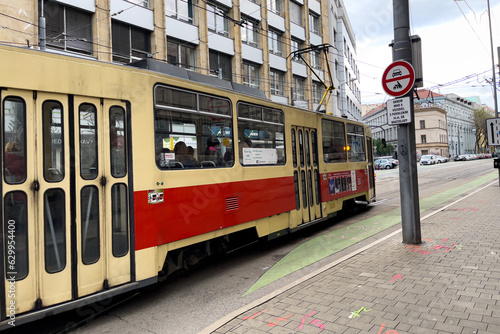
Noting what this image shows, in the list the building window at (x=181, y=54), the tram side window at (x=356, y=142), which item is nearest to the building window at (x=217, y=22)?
the building window at (x=181, y=54)

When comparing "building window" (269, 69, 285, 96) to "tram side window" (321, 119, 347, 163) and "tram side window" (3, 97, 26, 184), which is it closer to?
"tram side window" (321, 119, 347, 163)

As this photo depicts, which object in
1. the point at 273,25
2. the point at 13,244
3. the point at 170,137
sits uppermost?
the point at 273,25

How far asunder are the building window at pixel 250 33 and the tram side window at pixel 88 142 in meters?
22.7

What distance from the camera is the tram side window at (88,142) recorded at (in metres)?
3.98

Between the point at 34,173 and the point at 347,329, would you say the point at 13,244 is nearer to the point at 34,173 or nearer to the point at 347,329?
the point at 34,173

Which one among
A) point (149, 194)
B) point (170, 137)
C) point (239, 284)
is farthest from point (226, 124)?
point (239, 284)

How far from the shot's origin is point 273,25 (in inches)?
1089

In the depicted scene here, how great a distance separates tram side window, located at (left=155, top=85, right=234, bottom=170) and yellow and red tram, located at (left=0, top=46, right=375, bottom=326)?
0.02 metres

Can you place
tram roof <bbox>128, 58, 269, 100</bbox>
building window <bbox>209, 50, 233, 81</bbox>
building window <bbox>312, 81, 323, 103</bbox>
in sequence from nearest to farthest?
tram roof <bbox>128, 58, 269, 100</bbox>, building window <bbox>209, 50, 233, 81</bbox>, building window <bbox>312, 81, 323, 103</bbox>

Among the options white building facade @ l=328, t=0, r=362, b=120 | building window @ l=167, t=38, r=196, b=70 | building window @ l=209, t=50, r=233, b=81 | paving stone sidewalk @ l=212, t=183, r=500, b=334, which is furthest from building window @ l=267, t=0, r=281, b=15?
paving stone sidewalk @ l=212, t=183, r=500, b=334

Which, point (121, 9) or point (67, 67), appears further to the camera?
point (121, 9)

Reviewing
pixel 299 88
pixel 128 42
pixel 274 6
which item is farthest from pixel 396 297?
pixel 274 6

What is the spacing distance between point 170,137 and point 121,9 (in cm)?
1528

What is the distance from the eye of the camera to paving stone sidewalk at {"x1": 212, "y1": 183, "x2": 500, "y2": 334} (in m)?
3.53
